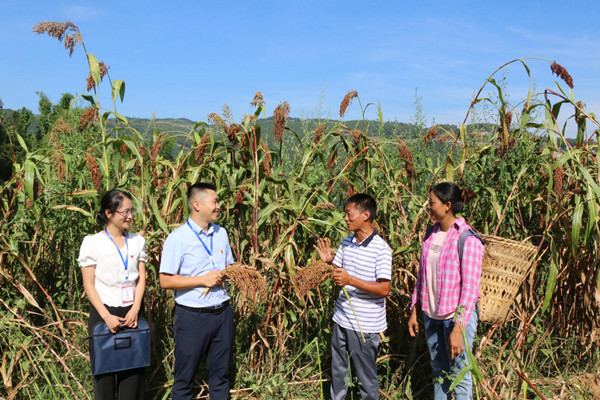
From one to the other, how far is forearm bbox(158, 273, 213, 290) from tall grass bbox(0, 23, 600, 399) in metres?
0.49

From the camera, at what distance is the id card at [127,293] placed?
2.83 meters

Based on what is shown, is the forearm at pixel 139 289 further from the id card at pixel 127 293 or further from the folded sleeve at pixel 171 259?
the folded sleeve at pixel 171 259

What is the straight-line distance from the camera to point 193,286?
9.06 feet

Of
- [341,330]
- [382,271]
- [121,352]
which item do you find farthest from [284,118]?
[121,352]

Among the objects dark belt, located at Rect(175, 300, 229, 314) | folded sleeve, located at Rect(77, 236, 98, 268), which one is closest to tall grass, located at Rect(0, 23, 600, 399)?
dark belt, located at Rect(175, 300, 229, 314)

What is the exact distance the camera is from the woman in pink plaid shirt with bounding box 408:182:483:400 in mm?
2656

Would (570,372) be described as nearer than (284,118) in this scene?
No

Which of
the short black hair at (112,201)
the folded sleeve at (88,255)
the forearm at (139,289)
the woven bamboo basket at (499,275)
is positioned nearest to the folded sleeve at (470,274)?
the woven bamboo basket at (499,275)

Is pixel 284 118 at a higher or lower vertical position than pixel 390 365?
higher

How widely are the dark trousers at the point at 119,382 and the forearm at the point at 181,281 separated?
333mm

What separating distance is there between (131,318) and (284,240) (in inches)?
43.6

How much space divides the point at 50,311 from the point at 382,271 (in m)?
2.48

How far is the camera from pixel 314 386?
3.39 meters

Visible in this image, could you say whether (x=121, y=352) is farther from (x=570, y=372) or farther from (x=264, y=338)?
(x=570, y=372)
